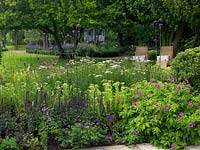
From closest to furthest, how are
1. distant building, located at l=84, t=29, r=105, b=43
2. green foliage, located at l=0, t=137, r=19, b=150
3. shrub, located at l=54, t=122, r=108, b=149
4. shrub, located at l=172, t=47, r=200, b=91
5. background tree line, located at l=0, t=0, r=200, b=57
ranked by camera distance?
green foliage, located at l=0, t=137, r=19, b=150, shrub, located at l=54, t=122, r=108, b=149, shrub, located at l=172, t=47, r=200, b=91, background tree line, located at l=0, t=0, r=200, b=57, distant building, located at l=84, t=29, r=105, b=43

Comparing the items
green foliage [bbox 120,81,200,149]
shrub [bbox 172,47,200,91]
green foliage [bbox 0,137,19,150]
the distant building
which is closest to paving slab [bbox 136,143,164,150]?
green foliage [bbox 120,81,200,149]

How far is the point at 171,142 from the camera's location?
120 inches

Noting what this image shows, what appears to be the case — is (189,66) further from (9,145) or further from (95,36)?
(95,36)

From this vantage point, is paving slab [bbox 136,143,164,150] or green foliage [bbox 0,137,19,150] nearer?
green foliage [bbox 0,137,19,150]

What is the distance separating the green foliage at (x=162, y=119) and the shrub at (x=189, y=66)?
126 centimetres

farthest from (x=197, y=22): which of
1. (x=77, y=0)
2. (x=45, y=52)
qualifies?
(x=45, y=52)

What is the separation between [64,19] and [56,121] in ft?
34.6

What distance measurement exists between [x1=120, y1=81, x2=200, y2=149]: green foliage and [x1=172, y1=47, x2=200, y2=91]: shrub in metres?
1.26

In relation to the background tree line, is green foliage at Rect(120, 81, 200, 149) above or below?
below

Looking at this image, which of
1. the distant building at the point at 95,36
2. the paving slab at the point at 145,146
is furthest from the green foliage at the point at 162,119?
the distant building at the point at 95,36

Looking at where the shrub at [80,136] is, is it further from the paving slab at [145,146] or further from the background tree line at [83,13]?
the background tree line at [83,13]

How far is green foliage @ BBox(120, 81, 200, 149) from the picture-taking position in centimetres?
304

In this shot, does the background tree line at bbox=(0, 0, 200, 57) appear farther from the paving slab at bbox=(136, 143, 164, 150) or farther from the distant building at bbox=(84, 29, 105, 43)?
the distant building at bbox=(84, 29, 105, 43)

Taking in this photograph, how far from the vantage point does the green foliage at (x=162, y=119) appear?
304 centimetres
